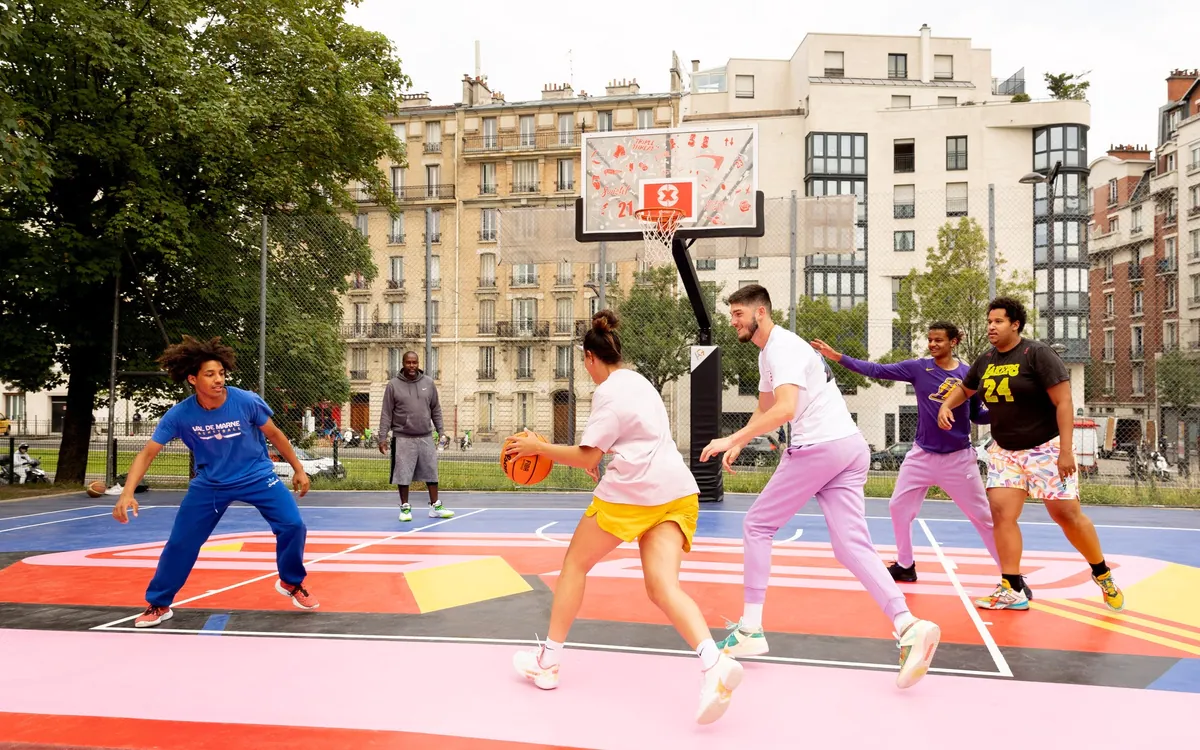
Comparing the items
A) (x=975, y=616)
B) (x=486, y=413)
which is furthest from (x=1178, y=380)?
(x=486, y=413)

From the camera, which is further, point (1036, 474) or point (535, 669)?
point (1036, 474)

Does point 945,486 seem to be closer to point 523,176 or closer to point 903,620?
point 903,620

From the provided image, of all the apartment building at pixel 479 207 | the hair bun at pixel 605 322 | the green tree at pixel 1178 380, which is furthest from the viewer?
the apartment building at pixel 479 207

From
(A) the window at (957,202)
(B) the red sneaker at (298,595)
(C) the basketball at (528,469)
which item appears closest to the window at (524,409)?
(B) the red sneaker at (298,595)

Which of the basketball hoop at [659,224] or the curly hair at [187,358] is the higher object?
the basketball hoop at [659,224]

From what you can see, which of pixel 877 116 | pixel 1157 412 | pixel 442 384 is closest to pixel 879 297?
pixel 877 116

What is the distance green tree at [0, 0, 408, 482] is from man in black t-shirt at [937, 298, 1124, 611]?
12.6 metres

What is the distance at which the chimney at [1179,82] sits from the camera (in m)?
49.9

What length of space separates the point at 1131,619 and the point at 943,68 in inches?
2009

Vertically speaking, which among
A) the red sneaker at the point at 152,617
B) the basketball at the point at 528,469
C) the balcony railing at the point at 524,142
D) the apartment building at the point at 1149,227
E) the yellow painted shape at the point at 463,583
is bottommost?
the yellow painted shape at the point at 463,583

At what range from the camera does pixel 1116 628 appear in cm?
552

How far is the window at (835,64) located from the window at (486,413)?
1372 inches

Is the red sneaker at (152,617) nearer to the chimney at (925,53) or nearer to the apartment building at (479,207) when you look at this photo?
the apartment building at (479,207)

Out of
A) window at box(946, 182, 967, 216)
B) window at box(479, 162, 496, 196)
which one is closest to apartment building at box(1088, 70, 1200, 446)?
window at box(946, 182, 967, 216)
